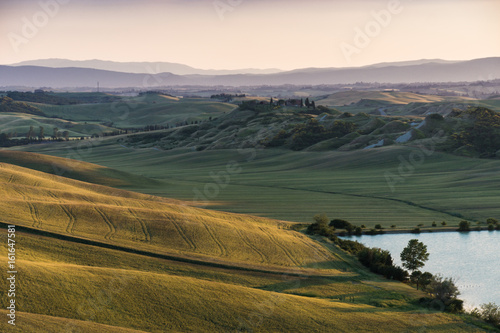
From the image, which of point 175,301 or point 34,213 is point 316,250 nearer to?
point 175,301

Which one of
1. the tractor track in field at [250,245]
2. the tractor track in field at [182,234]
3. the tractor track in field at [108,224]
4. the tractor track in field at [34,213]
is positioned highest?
the tractor track in field at [34,213]

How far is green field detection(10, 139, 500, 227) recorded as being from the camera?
286ft

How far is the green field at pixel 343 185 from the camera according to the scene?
286 ft

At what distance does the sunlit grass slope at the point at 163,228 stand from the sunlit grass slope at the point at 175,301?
16.3 feet

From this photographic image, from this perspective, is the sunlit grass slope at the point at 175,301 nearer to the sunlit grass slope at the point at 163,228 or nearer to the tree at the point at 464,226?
the sunlit grass slope at the point at 163,228

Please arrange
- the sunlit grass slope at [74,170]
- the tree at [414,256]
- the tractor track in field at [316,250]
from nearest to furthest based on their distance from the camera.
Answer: the tree at [414,256] → the tractor track in field at [316,250] → the sunlit grass slope at [74,170]

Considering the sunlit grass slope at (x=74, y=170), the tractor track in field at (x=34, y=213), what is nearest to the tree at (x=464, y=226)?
the tractor track in field at (x=34, y=213)

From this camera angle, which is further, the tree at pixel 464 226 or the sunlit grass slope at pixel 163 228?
the tree at pixel 464 226

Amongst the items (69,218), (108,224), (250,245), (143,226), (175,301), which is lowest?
(250,245)

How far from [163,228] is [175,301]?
778 inches

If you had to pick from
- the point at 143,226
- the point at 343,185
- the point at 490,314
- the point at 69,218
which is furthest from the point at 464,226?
the point at 69,218

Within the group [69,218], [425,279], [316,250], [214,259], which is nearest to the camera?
[425,279]

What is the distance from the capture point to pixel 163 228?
59.4 meters

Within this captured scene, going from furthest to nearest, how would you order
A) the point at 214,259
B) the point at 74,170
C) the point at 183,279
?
1. the point at 74,170
2. the point at 214,259
3. the point at 183,279
